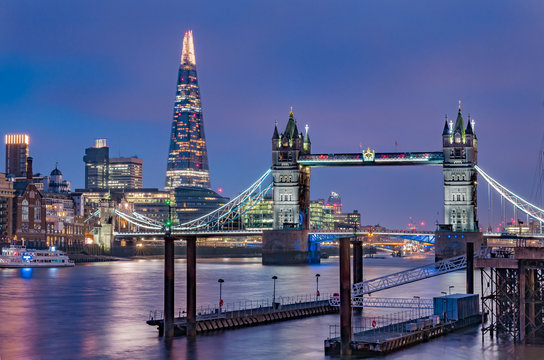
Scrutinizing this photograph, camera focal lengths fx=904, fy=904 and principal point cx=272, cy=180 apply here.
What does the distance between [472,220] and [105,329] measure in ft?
370

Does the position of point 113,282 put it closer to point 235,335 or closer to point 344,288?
point 235,335

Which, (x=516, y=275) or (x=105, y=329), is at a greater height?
(x=516, y=275)

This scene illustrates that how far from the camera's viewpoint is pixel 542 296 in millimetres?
54625

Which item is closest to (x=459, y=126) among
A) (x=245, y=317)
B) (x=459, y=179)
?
(x=459, y=179)

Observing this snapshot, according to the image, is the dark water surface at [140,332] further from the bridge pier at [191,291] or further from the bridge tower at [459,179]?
the bridge tower at [459,179]

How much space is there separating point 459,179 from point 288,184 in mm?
32854

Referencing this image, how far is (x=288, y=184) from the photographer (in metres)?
177

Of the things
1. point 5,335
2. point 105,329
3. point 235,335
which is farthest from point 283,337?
point 5,335

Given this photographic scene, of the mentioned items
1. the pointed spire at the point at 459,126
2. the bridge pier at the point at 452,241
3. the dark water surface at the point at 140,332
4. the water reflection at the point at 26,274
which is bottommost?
the dark water surface at the point at 140,332

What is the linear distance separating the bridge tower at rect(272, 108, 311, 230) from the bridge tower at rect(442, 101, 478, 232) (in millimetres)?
28291

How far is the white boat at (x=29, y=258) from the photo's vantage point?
162 metres

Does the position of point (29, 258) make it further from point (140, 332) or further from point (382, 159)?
point (140, 332)

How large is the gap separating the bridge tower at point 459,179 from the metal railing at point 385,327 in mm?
97073

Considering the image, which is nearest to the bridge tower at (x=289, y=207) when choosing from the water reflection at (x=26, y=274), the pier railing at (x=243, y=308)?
the water reflection at (x=26, y=274)
